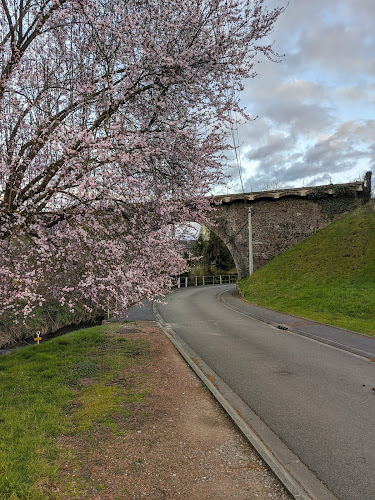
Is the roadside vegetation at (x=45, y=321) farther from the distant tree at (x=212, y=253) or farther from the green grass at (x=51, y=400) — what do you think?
the distant tree at (x=212, y=253)

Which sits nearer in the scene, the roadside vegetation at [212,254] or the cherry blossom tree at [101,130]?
the cherry blossom tree at [101,130]

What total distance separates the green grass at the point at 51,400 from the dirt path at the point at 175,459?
306mm

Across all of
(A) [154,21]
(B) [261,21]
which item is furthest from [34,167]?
(B) [261,21]

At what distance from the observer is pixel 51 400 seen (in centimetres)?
620

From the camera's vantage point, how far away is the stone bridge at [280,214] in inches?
1243

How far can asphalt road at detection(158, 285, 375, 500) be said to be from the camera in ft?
14.4

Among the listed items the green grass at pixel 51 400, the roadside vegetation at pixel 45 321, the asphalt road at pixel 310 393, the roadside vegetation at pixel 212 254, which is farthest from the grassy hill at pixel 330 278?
the roadside vegetation at pixel 212 254

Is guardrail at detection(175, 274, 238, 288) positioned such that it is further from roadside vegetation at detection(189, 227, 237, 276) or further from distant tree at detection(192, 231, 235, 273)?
distant tree at detection(192, 231, 235, 273)

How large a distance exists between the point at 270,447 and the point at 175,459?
4.29ft

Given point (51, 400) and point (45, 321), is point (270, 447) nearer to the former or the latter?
point (51, 400)

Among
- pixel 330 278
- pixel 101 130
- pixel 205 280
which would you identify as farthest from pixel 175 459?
pixel 205 280

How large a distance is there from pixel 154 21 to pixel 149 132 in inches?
81.4

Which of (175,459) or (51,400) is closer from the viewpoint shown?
(175,459)

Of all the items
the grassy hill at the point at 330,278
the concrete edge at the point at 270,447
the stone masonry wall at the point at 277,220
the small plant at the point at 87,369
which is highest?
the stone masonry wall at the point at 277,220
